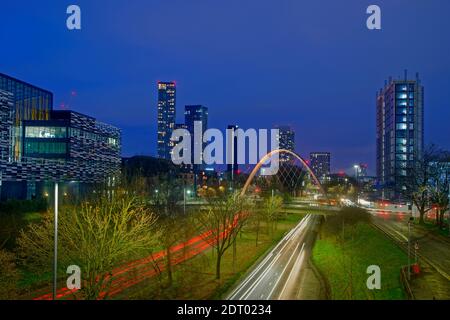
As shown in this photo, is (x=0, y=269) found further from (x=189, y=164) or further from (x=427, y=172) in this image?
(x=189, y=164)

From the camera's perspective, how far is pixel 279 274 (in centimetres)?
2695

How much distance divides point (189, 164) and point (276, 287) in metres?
146

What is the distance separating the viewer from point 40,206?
45875 millimetres

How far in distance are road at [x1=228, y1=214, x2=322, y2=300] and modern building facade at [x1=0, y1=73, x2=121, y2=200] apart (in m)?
26.1

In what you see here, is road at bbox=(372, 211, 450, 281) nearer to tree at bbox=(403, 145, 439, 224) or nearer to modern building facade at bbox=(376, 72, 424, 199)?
tree at bbox=(403, 145, 439, 224)

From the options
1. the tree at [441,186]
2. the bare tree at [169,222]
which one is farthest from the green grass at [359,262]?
the bare tree at [169,222]

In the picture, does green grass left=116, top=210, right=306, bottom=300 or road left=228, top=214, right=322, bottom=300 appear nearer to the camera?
green grass left=116, top=210, right=306, bottom=300

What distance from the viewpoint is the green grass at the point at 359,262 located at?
2102 cm

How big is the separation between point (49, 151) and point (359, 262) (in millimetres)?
58963

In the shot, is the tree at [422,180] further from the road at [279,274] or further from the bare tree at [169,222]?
the bare tree at [169,222]

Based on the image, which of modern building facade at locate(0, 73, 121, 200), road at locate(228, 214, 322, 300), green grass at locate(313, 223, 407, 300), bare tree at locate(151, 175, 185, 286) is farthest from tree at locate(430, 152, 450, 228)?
modern building facade at locate(0, 73, 121, 200)

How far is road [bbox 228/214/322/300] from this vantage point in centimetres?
2188

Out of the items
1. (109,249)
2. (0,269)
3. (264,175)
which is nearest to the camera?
(0,269)
